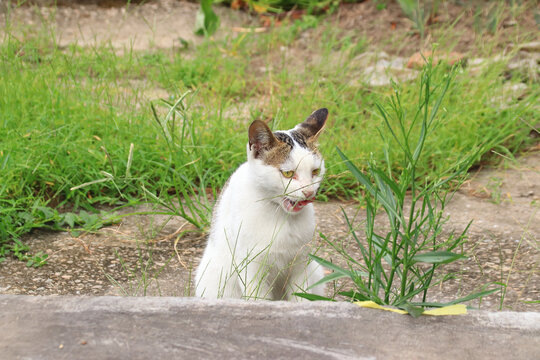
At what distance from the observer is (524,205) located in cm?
349

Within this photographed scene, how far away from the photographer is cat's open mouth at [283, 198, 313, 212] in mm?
2186

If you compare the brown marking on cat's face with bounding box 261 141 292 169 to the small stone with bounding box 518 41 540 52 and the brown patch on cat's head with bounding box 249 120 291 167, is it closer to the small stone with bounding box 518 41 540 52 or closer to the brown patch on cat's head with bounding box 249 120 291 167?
the brown patch on cat's head with bounding box 249 120 291 167

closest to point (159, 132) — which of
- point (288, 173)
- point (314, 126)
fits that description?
point (314, 126)

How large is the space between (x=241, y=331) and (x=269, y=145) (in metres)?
0.77

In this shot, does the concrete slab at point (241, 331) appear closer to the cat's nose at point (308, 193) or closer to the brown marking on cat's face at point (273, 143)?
the cat's nose at point (308, 193)

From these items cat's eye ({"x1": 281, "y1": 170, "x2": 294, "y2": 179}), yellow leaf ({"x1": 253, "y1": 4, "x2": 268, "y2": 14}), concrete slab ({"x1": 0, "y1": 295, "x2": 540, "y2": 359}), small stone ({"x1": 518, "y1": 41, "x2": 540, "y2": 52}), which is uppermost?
yellow leaf ({"x1": 253, "y1": 4, "x2": 268, "y2": 14})

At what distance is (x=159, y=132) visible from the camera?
335 centimetres

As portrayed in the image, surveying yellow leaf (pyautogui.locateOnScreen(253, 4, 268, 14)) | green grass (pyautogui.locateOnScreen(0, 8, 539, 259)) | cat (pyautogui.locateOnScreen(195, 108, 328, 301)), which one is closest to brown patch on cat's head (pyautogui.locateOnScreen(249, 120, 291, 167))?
cat (pyautogui.locateOnScreen(195, 108, 328, 301))

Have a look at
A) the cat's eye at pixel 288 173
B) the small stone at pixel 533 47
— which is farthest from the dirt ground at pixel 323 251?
the small stone at pixel 533 47

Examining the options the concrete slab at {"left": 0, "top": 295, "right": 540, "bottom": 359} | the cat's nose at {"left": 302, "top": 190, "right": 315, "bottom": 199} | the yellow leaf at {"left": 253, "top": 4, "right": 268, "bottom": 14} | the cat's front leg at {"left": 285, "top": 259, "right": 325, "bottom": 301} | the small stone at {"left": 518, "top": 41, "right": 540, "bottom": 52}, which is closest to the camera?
the concrete slab at {"left": 0, "top": 295, "right": 540, "bottom": 359}

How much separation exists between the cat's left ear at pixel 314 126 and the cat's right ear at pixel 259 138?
201mm

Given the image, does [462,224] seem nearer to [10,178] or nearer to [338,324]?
[338,324]

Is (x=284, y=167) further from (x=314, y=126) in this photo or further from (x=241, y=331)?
(x=241, y=331)

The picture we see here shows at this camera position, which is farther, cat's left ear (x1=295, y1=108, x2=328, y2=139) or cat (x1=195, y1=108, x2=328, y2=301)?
cat's left ear (x1=295, y1=108, x2=328, y2=139)
